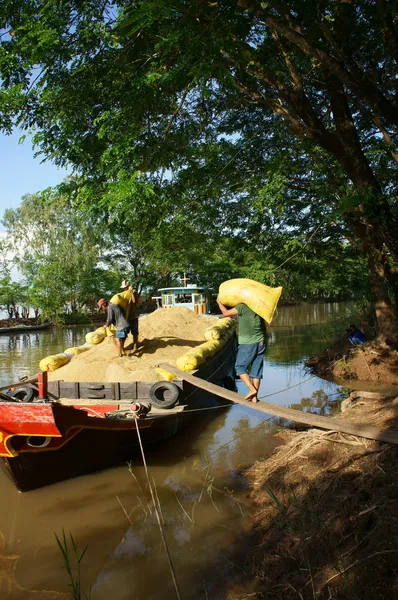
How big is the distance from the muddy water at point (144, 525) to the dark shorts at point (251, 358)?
144 centimetres

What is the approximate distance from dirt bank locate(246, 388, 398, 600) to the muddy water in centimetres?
35

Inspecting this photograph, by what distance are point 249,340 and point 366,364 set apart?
6.74 meters

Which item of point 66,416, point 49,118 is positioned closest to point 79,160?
point 49,118

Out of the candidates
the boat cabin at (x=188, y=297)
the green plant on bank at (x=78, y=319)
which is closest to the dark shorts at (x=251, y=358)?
the boat cabin at (x=188, y=297)

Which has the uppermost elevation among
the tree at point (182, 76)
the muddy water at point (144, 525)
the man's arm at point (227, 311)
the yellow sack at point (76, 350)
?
the tree at point (182, 76)

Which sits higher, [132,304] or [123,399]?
[132,304]

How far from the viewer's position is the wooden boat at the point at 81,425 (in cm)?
494

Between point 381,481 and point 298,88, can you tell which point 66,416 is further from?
point 298,88

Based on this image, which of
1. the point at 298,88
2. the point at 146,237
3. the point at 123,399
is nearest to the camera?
the point at 123,399

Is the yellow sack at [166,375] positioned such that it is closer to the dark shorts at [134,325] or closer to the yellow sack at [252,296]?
the dark shorts at [134,325]

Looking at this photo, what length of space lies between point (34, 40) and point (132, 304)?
14.9ft

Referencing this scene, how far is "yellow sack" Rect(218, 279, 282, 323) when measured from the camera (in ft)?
17.2

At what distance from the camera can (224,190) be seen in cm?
1184

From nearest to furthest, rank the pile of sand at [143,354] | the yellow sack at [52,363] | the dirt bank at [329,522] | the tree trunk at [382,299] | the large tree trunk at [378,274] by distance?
the dirt bank at [329,522] → the pile of sand at [143,354] → the yellow sack at [52,363] → the large tree trunk at [378,274] → the tree trunk at [382,299]
